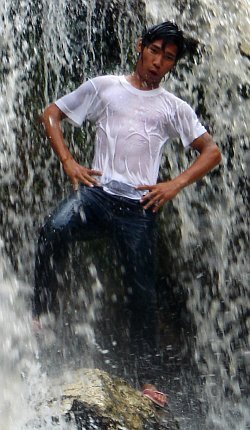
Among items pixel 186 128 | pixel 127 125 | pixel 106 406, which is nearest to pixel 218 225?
pixel 186 128

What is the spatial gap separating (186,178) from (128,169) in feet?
1.13

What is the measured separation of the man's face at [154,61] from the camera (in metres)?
4.66

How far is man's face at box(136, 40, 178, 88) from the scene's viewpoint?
4664mm

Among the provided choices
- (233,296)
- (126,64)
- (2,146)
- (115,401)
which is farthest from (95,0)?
(115,401)

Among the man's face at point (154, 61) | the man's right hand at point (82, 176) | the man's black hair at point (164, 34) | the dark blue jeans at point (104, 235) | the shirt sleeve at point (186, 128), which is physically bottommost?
the dark blue jeans at point (104, 235)

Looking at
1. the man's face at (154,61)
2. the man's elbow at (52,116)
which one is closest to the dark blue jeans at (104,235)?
the man's elbow at (52,116)

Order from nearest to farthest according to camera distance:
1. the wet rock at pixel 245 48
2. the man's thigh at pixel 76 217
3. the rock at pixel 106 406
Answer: the rock at pixel 106 406
the man's thigh at pixel 76 217
the wet rock at pixel 245 48

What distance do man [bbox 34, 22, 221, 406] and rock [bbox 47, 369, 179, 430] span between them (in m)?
0.39

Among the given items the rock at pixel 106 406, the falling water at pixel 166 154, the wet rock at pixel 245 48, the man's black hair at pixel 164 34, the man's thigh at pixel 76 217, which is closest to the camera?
the rock at pixel 106 406

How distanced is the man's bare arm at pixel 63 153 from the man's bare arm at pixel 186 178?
0.92 feet

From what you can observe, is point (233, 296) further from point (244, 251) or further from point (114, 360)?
point (114, 360)

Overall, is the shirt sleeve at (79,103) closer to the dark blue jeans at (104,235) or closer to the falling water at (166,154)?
the dark blue jeans at (104,235)

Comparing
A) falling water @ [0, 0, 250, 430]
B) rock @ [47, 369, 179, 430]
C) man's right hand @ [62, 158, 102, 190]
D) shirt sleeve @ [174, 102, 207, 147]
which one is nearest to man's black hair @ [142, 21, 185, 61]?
shirt sleeve @ [174, 102, 207, 147]

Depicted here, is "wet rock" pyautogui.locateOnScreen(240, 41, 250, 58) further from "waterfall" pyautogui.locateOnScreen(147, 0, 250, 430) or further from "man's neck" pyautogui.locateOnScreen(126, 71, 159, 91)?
"man's neck" pyautogui.locateOnScreen(126, 71, 159, 91)
